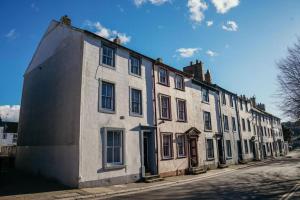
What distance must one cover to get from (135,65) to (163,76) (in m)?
3.87

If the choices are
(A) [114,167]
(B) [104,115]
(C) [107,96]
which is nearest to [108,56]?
(C) [107,96]

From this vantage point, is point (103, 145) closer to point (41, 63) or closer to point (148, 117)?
point (148, 117)

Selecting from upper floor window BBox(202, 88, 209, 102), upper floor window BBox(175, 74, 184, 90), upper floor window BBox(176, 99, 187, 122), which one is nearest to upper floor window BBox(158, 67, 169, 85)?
upper floor window BBox(175, 74, 184, 90)

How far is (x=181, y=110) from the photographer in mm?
23281

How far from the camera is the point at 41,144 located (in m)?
17.5

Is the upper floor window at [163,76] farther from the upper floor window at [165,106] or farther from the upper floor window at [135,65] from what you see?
the upper floor window at [135,65]

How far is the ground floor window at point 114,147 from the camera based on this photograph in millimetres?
15080

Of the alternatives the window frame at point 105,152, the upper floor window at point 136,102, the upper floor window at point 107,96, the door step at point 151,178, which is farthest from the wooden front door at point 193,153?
the upper floor window at point 107,96

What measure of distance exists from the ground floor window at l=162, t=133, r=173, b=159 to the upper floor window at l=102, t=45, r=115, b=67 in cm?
759

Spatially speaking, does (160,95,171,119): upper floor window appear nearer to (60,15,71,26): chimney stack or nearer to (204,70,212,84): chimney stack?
(60,15,71,26): chimney stack

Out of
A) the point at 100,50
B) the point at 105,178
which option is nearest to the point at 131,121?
the point at 105,178

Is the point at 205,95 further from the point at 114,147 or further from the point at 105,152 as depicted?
the point at 105,152

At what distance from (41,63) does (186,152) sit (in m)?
15.4

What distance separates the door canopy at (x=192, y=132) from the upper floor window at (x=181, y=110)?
1.19 m
